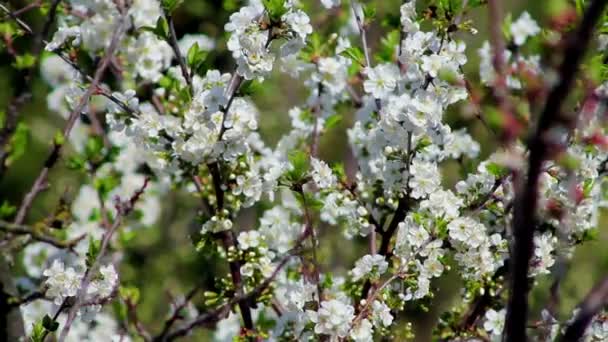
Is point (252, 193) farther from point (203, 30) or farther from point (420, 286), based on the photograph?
point (203, 30)

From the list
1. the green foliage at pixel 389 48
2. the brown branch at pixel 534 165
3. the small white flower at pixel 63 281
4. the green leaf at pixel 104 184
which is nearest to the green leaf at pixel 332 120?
the green foliage at pixel 389 48

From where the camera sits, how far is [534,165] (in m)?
1.48

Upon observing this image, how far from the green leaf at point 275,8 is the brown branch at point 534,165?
1.21m

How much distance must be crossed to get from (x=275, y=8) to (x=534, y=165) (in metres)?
1.27

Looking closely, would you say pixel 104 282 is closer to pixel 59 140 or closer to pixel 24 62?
pixel 59 140

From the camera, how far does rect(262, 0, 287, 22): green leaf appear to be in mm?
2535

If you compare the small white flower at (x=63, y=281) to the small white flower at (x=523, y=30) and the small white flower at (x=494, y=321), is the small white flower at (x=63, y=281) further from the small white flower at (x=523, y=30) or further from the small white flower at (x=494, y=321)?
the small white flower at (x=523, y=30)

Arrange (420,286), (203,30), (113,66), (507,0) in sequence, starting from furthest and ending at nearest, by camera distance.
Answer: (507,0) → (203,30) → (113,66) → (420,286)

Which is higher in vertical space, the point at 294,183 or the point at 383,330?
the point at 294,183

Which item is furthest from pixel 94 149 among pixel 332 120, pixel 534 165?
pixel 534 165

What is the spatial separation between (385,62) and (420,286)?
1047mm

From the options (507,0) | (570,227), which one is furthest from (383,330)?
(507,0)

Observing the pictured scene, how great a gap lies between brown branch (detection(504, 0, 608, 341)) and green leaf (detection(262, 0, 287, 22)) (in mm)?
1206

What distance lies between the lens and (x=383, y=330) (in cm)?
270
